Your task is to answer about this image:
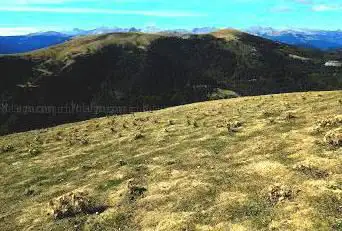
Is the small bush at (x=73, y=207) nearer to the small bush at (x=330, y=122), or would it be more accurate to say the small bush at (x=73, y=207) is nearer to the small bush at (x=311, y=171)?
the small bush at (x=311, y=171)

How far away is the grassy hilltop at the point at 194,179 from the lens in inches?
920

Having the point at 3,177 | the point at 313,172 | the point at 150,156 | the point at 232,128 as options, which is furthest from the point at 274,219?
the point at 3,177

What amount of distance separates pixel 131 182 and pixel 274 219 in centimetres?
1069

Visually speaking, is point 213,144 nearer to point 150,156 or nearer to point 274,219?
point 150,156

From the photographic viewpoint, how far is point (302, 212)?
22.1m

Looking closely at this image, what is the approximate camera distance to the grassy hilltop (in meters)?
23.4

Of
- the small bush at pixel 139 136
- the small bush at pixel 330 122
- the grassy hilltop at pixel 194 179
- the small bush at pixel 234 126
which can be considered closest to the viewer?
the grassy hilltop at pixel 194 179

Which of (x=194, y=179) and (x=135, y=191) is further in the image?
(x=194, y=179)

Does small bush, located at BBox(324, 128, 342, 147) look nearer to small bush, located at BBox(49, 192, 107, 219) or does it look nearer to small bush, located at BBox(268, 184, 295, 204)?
small bush, located at BBox(268, 184, 295, 204)

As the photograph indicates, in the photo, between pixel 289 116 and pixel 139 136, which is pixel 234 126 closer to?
pixel 289 116

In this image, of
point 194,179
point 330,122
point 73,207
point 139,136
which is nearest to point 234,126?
point 330,122

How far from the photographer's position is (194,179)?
29.0 m

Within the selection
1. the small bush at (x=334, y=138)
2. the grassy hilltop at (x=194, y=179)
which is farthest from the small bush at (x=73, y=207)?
the small bush at (x=334, y=138)

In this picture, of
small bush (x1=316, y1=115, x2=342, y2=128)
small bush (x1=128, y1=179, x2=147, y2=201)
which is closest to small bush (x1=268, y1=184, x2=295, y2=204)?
small bush (x1=128, y1=179, x2=147, y2=201)
